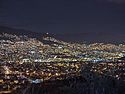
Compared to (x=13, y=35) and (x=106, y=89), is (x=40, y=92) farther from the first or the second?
(x=13, y=35)

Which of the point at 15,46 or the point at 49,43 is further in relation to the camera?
the point at 49,43

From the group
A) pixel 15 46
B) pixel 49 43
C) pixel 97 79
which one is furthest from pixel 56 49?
pixel 97 79

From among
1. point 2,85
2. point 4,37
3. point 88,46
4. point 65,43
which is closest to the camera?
point 2,85

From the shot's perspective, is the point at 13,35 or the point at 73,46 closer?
the point at 13,35

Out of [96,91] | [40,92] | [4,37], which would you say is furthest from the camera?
[4,37]

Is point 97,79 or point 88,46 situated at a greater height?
point 88,46

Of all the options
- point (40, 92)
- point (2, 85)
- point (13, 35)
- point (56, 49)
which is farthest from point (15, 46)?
point (40, 92)

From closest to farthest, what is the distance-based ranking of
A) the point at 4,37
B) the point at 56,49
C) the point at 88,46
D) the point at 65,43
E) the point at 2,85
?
the point at 2,85, the point at 4,37, the point at 56,49, the point at 65,43, the point at 88,46

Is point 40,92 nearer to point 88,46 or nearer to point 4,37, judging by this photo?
point 4,37

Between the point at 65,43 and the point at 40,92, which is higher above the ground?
the point at 65,43

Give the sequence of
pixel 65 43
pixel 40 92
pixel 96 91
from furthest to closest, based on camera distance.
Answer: pixel 65 43
pixel 40 92
pixel 96 91
